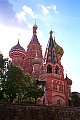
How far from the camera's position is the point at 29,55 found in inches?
1885

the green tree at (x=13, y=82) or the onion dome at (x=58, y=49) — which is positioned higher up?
the onion dome at (x=58, y=49)

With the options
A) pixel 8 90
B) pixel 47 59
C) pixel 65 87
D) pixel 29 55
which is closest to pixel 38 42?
pixel 29 55

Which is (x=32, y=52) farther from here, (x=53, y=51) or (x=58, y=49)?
(x=53, y=51)

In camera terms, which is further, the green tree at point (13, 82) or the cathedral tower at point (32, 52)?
the cathedral tower at point (32, 52)

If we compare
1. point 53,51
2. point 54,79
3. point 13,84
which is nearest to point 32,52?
point 53,51

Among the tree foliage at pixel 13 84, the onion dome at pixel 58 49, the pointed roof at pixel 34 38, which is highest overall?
the pointed roof at pixel 34 38

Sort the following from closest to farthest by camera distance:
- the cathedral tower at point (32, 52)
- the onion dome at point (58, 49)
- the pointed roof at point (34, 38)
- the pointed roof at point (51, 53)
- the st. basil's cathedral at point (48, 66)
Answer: the st. basil's cathedral at point (48, 66)
the pointed roof at point (51, 53)
the onion dome at point (58, 49)
the cathedral tower at point (32, 52)
the pointed roof at point (34, 38)

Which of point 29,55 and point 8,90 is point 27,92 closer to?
point 8,90

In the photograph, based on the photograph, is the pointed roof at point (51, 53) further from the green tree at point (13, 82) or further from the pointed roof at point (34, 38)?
the green tree at point (13, 82)

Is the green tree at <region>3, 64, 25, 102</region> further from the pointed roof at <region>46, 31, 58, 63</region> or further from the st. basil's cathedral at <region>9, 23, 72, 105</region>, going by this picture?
the pointed roof at <region>46, 31, 58, 63</region>

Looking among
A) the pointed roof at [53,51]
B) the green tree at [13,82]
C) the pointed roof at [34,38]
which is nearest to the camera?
the green tree at [13,82]

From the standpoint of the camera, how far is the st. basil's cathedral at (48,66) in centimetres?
4053

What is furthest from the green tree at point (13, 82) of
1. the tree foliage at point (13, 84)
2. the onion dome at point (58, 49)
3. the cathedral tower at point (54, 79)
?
the onion dome at point (58, 49)

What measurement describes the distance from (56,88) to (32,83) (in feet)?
27.9
